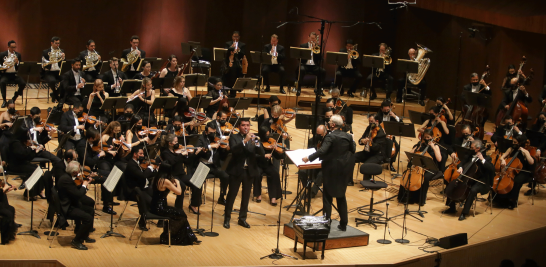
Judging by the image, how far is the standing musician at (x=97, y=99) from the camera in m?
9.68

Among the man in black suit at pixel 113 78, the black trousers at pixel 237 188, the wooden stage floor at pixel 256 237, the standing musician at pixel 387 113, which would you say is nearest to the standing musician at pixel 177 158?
the wooden stage floor at pixel 256 237

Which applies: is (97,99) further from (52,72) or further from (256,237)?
(256,237)

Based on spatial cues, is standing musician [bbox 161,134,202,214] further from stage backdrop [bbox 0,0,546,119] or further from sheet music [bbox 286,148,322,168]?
stage backdrop [bbox 0,0,546,119]

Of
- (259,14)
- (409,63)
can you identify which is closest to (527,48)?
(409,63)

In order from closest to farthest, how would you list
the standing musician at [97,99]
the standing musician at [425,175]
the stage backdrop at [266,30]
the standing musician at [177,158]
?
the standing musician at [177,158] < the standing musician at [425,175] < the standing musician at [97,99] < the stage backdrop at [266,30]

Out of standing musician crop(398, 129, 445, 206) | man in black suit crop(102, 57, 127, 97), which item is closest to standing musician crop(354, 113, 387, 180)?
standing musician crop(398, 129, 445, 206)

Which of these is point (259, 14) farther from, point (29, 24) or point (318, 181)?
point (318, 181)

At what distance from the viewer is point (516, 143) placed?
8.99 m

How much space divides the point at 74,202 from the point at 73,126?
2.44 metres

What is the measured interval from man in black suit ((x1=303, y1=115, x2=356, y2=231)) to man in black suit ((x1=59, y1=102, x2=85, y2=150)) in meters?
3.59

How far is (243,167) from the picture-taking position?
7.54 m

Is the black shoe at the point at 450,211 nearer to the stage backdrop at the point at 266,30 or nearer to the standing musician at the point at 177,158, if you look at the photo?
the standing musician at the point at 177,158

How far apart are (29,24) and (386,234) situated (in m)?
9.30

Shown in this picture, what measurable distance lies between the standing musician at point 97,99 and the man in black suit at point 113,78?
59 centimetres
